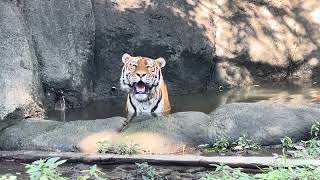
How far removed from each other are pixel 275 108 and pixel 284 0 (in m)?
5.68

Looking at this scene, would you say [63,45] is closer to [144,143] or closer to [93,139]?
[93,139]

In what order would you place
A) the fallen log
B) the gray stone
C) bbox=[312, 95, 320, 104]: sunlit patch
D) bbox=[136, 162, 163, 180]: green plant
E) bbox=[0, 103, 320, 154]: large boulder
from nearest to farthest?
bbox=[136, 162, 163, 180]: green plant, the fallen log, bbox=[0, 103, 320, 154]: large boulder, the gray stone, bbox=[312, 95, 320, 104]: sunlit patch

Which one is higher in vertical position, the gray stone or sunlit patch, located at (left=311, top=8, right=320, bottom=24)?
sunlit patch, located at (left=311, top=8, right=320, bottom=24)

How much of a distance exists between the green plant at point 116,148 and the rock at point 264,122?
34.8 inches

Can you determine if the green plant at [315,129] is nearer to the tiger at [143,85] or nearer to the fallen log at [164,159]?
the fallen log at [164,159]

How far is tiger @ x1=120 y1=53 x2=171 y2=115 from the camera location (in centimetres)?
717

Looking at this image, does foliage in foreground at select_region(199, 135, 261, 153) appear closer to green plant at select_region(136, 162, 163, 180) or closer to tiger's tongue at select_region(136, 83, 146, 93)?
green plant at select_region(136, 162, 163, 180)

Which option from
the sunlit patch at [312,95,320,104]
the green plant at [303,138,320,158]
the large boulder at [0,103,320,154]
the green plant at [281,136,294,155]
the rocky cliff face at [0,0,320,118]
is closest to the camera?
the green plant at [303,138,320,158]

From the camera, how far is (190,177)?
4688 millimetres

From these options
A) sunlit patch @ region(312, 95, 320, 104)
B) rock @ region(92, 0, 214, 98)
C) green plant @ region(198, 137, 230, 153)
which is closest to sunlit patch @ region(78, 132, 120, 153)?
green plant @ region(198, 137, 230, 153)

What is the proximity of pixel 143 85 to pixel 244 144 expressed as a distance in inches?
79.5

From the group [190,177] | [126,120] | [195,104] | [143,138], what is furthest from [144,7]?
[190,177]

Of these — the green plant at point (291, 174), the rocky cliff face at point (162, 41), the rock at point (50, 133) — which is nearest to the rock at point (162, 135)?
the rock at point (50, 133)

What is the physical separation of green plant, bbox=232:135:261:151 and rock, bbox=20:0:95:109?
12.2 ft
